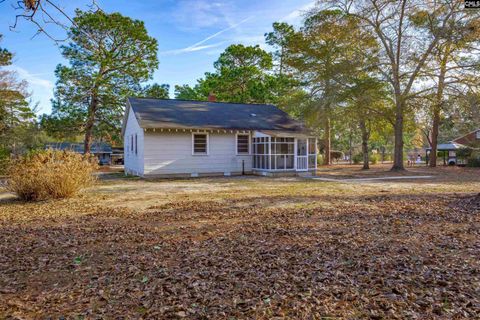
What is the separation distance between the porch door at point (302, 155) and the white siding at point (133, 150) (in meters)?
8.32

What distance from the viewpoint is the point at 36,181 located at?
Result: 332 inches

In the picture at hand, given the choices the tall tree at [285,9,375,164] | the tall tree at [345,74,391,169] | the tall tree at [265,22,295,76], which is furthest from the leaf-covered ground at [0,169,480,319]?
the tall tree at [265,22,295,76]

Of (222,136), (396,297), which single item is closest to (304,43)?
(222,136)

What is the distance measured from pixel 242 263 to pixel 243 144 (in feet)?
46.0

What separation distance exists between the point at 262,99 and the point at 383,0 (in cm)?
1177

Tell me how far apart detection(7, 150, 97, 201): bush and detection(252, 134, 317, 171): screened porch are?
9589 mm

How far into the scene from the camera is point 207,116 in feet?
58.8

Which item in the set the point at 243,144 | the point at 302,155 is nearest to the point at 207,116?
the point at 243,144

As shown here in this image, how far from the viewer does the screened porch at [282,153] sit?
16719 mm

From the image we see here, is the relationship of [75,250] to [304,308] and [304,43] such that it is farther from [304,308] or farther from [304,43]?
[304,43]

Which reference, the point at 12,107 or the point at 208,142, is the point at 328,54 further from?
the point at 12,107

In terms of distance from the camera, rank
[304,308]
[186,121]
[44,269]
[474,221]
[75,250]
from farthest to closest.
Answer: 1. [186,121]
2. [474,221]
3. [75,250]
4. [44,269]
5. [304,308]

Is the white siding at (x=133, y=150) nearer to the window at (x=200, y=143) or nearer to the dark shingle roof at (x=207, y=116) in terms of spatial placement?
the dark shingle roof at (x=207, y=116)

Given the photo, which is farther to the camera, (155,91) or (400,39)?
(155,91)
